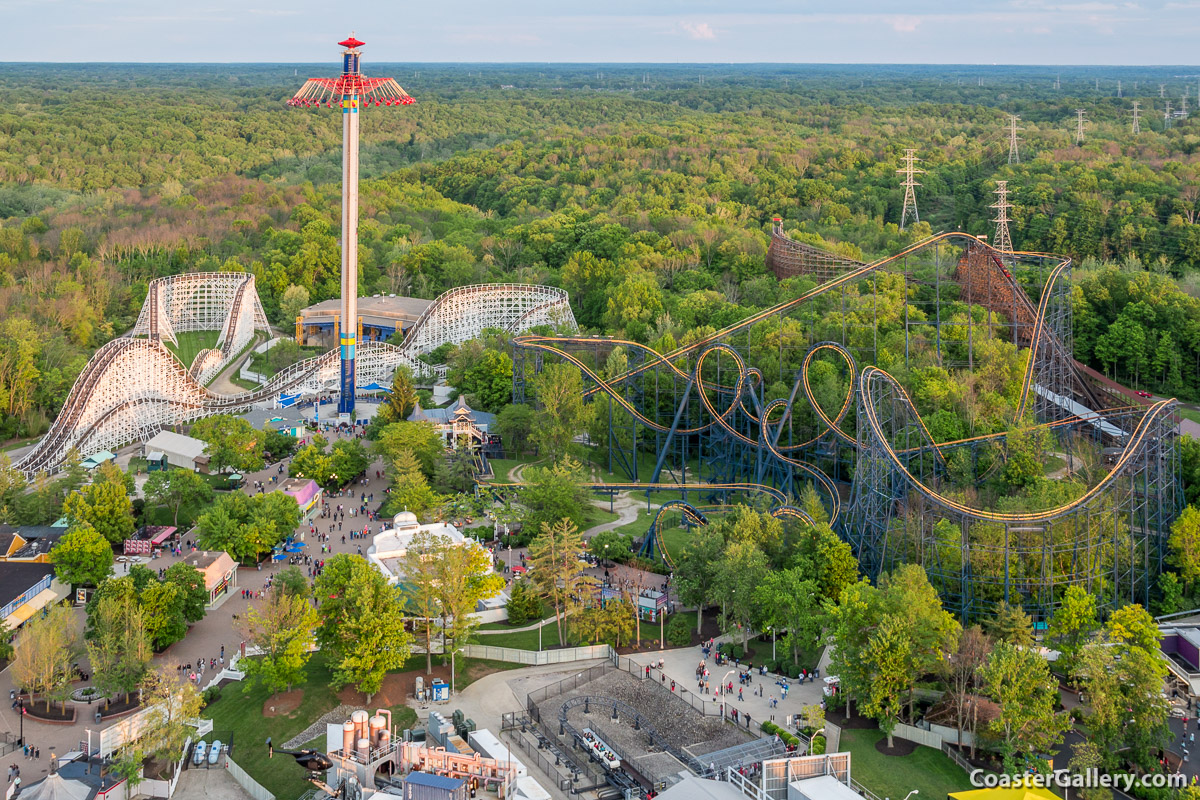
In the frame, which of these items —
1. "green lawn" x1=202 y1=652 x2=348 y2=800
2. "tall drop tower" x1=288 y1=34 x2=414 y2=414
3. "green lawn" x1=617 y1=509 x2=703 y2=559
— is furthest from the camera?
"tall drop tower" x1=288 y1=34 x2=414 y2=414

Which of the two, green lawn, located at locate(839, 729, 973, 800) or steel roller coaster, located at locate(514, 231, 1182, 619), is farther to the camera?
steel roller coaster, located at locate(514, 231, 1182, 619)

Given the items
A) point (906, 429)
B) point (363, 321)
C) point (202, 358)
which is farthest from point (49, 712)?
point (363, 321)

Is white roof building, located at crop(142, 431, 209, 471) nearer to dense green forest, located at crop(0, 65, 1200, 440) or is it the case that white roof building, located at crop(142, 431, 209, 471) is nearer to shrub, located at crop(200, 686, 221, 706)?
dense green forest, located at crop(0, 65, 1200, 440)

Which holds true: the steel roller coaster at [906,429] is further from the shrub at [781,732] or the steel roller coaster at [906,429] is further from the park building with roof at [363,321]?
the park building with roof at [363,321]

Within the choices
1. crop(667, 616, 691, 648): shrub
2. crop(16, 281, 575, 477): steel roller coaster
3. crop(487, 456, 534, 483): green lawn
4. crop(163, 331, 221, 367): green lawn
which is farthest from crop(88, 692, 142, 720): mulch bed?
crop(163, 331, 221, 367): green lawn

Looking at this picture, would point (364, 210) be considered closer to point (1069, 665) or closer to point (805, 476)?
point (805, 476)
